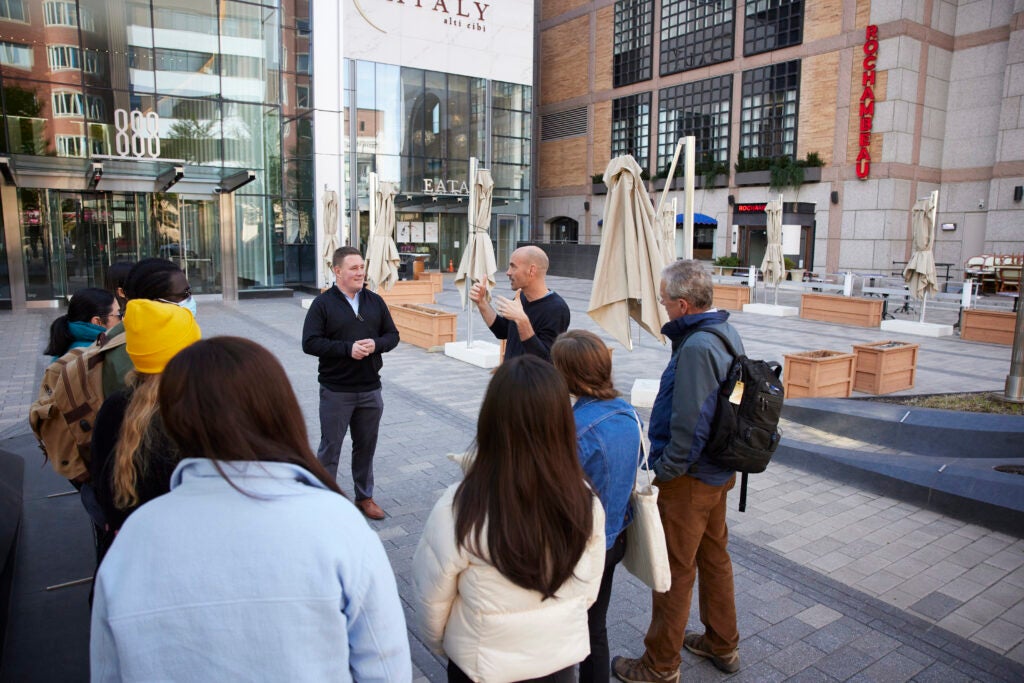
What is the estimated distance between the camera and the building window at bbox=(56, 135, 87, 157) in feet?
62.2

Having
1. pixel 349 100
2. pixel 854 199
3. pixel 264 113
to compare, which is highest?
pixel 349 100

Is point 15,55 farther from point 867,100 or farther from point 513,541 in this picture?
point 867,100

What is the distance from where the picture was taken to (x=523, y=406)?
197cm

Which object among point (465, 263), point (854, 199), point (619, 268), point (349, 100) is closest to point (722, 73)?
point (854, 199)

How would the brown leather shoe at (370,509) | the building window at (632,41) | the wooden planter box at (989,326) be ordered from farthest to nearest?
the building window at (632,41) → the wooden planter box at (989,326) → the brown leather shoe at (370,509)

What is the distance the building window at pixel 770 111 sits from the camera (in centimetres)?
2928

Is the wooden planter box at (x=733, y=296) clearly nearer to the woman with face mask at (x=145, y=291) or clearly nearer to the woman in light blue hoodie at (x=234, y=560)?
the woman with face mask at (x=145, y=291)

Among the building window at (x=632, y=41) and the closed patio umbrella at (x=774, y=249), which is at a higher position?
the building window at (x=632, y=41)

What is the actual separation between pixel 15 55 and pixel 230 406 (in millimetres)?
22368

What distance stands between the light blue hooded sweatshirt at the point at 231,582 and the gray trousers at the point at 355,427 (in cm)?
353

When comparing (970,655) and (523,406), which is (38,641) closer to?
(523,406)

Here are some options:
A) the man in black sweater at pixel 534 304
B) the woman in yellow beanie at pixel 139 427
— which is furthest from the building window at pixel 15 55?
the woman in yellow beanie at pixel 139 427

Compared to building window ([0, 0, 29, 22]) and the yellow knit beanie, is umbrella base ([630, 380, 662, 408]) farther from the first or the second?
building window ([0, 0, 29, 22])

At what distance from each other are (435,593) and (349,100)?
3070 centimetres
